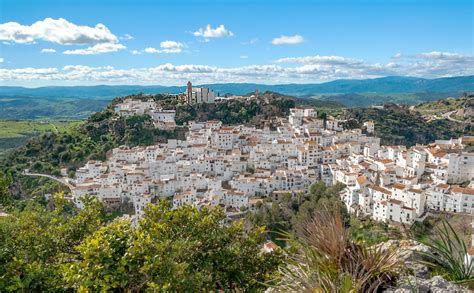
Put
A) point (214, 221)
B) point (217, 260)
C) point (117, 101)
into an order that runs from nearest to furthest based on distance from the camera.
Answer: point (217, 260) → point (214, 221) → point (117, 101)

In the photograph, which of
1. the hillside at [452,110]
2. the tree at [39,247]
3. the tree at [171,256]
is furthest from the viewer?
the hillside at [452,110]

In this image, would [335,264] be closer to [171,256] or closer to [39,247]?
[171,256]

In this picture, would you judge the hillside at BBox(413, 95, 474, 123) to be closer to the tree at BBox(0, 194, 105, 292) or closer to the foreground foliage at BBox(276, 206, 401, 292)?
the foreground foliage at BBox(276, 206, 401, 292)

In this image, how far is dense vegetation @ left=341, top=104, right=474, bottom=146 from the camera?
191ft

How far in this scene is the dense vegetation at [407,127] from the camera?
58156 mm

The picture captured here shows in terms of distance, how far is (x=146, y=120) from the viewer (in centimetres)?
5756

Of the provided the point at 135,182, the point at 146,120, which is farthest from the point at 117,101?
the point at 135,182

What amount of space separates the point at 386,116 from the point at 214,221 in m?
70.5

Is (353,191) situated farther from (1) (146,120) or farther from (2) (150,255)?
(1) (146,120)

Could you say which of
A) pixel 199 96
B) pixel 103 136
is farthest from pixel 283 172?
pixel 199 96

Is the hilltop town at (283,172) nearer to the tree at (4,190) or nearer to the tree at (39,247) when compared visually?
the tree at (4,190)

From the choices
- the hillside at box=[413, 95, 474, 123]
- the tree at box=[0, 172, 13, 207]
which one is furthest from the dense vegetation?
the tree at box=[0, 172, 13, 207]

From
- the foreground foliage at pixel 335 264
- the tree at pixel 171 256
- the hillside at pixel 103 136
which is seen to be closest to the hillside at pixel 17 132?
the hillside at pixel 103 136

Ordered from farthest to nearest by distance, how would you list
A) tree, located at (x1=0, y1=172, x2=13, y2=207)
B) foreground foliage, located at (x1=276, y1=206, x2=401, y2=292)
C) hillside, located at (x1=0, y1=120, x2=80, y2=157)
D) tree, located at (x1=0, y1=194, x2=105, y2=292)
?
hillside, located at (x1=0, y1=120, x2=80, y2=157), tree, located at (x1=0, y1=172, x2=13, y2=207), tree, located at (x1=0, y1=194, x2=105, y2=292), foreground foliage, located at (x1=276, y1=206, x2=401, y2=292)
